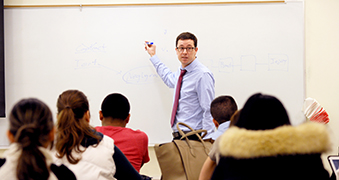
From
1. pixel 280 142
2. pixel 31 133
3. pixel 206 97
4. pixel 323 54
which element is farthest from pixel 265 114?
pixel 323 54

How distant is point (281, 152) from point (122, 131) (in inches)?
40.2

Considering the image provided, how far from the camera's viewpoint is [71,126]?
1497mm

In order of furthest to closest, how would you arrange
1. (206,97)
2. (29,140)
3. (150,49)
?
(150,49) → (206,97) → (29,140)

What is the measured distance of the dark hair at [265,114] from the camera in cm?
116

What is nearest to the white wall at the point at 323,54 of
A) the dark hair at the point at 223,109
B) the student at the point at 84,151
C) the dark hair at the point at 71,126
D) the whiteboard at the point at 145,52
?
the whiteboard at the point at 145,52

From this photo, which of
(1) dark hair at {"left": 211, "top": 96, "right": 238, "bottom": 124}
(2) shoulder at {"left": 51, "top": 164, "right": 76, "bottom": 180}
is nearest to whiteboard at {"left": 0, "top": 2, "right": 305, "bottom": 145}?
(1) dark hair at {"left": 211, "top": 96, "right": 238, "bottom": 124}

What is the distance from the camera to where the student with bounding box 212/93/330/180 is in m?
1.13

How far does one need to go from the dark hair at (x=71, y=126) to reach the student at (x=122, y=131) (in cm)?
35

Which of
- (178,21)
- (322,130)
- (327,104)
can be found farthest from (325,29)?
(322,130)

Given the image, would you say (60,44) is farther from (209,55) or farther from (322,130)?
(322,130)

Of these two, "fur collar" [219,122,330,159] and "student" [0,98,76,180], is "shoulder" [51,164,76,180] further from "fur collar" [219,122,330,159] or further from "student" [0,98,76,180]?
"fur collar" [219,122,330,159]

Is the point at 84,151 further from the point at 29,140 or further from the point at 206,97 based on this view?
the point at 206,97

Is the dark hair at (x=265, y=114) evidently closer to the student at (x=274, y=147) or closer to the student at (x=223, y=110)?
the student at (x=274, y=147)

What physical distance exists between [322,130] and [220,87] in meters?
1.99
